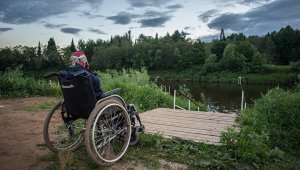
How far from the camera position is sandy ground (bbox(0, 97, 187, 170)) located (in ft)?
12.0

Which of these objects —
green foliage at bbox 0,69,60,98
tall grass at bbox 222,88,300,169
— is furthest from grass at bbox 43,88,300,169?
green foliage at bbox 0,69,60,98

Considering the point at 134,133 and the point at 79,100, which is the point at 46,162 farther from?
the point at 134,133

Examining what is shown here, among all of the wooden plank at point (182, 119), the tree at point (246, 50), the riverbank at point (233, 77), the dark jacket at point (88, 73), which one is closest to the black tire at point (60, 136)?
the dark jacket at point (88, 73)

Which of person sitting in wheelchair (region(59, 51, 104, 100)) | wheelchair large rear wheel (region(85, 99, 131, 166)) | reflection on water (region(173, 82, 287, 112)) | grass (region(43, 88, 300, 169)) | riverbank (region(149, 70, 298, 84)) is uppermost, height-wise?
person sitting in wheelchair (region(59, 51, 104, 100))

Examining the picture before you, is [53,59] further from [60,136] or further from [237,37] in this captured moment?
[60,136]

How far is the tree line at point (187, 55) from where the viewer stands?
2699 inches

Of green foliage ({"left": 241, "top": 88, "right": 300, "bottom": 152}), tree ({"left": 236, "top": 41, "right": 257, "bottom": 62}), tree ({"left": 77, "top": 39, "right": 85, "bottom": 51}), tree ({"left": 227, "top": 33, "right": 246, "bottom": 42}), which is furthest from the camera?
tree ({"left": 77, "top": 39, "right": 85, "bottom": 51})

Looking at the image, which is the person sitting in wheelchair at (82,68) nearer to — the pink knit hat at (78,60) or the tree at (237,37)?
the pink knit hat at (78,60)

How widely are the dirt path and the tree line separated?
60.4 meters

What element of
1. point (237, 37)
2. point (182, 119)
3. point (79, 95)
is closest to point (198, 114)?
point (182, 119)

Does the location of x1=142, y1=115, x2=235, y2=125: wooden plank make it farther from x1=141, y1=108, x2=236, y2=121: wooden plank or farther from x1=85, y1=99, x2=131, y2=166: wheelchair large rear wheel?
x1=85, y1=99, x2=131, y2=166: wheelchair large rear wheel

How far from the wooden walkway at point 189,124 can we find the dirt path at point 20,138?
2109 millimetres

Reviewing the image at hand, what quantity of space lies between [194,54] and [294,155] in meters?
76.1

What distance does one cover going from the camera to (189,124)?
5.76 meters
